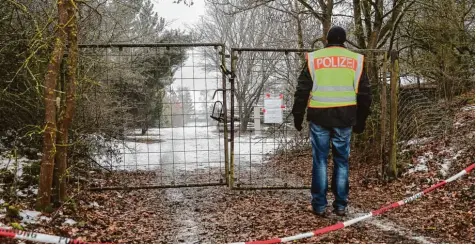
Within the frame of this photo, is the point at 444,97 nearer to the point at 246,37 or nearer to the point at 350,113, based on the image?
the point at 350,113

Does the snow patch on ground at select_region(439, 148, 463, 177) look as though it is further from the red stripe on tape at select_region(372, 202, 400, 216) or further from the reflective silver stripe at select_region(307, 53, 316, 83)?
the reflective silver stripe at select_region(307, 53, 316, 83)

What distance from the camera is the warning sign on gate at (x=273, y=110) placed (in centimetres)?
902

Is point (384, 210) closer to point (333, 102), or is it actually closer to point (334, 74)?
point (333, 102)

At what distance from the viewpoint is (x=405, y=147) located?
878 centimetres

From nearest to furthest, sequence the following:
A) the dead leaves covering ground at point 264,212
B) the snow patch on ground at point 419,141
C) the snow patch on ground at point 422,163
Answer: the dead leaves covering ground at point 264,212
the snow patch on ground at point 422,163
the snow patch on ground at point 419,141

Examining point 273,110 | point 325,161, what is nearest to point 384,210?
point 325,161

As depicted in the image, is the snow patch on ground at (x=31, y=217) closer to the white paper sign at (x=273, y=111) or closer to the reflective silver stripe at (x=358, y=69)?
the reflective silver stripe at (x=358, y=69)

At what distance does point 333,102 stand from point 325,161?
2.44 ft

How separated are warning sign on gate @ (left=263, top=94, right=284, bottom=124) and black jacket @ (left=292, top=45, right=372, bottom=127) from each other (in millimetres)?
3683

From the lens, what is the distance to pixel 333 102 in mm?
5148

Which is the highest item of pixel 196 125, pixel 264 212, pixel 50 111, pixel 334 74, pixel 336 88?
pixel 334 74

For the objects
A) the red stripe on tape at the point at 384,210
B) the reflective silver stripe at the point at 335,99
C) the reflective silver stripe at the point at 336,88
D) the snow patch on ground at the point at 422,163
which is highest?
the reflective silver stripe at the point at 336,88

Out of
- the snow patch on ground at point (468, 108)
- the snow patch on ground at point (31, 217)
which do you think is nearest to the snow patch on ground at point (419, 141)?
the snow patch on ground at point (468, 108)

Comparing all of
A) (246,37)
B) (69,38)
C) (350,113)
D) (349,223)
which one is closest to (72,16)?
(69,38)
